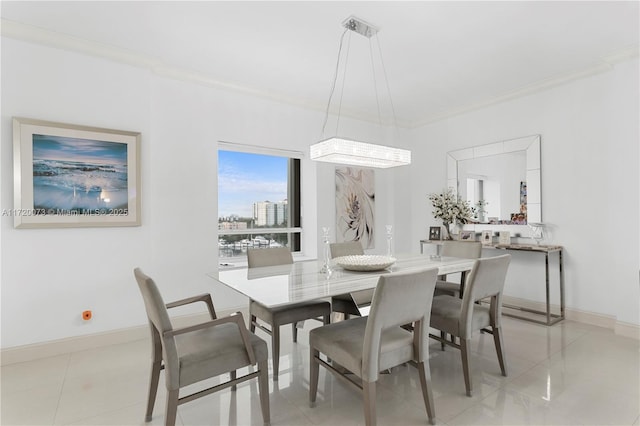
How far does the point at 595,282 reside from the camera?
11.2ft

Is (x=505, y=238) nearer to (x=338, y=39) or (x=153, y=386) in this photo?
(x=338, y=39)

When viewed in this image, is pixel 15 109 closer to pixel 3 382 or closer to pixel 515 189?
pixel 3 382

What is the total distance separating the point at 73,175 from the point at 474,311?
3419mm

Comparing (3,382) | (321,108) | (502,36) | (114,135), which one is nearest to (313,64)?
(321,108)

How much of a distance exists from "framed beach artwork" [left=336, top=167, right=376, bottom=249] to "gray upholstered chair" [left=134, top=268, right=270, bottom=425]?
9.42ft

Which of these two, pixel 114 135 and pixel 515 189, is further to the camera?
pixel 515 189

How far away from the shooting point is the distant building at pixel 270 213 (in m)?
4.21

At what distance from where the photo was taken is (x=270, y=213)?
4324 mm

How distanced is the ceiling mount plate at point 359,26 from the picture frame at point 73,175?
2155 mm

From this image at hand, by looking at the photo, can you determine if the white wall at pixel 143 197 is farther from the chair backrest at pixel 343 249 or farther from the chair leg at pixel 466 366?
the chair leg at pixel 466 366

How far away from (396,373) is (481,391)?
1.87ft

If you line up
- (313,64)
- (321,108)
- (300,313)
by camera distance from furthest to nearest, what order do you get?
1. (321,108)
2. (313,64)
3. (300,313)

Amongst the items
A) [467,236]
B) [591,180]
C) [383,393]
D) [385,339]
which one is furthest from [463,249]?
[385,339]

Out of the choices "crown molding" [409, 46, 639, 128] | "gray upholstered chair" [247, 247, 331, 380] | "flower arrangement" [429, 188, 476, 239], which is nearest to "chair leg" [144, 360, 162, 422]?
"gray upholstered chair" [247, 247, 331, 380]
